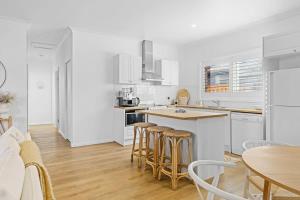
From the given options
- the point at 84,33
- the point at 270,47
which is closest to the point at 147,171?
the point at 270,47

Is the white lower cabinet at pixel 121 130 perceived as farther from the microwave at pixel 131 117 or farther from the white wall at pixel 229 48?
the white wall at pixel 229 48

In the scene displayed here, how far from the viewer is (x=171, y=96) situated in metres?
6.47

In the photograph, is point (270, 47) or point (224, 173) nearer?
point (224, 173)

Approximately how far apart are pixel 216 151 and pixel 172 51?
13.5 feet

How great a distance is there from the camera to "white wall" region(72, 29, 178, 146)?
4.85 metres

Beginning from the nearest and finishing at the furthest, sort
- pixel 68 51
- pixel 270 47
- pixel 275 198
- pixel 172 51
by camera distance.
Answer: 1. pixel 275 198
2. pixel 270 47
3. pixel 68 51
4. pixel 172 51

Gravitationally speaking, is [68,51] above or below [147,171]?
above

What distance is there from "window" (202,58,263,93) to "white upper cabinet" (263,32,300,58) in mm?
763

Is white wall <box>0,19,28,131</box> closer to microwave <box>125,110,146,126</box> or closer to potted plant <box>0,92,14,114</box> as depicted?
potted plant <box>0,92,14,114</box>

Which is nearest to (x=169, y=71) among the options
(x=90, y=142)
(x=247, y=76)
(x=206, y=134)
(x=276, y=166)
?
(x=247, y=76)

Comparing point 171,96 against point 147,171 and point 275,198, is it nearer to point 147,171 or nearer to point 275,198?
point 147,171

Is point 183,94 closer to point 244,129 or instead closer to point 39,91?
point 244,129

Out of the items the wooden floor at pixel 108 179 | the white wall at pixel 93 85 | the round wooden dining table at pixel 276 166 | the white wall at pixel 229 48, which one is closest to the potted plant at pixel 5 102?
the wooden floor at pixel 108 179

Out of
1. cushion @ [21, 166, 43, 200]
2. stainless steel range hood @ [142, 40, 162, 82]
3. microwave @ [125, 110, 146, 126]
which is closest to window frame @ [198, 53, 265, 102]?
stainless steel range hood @ [142, 40, 162, 82]
